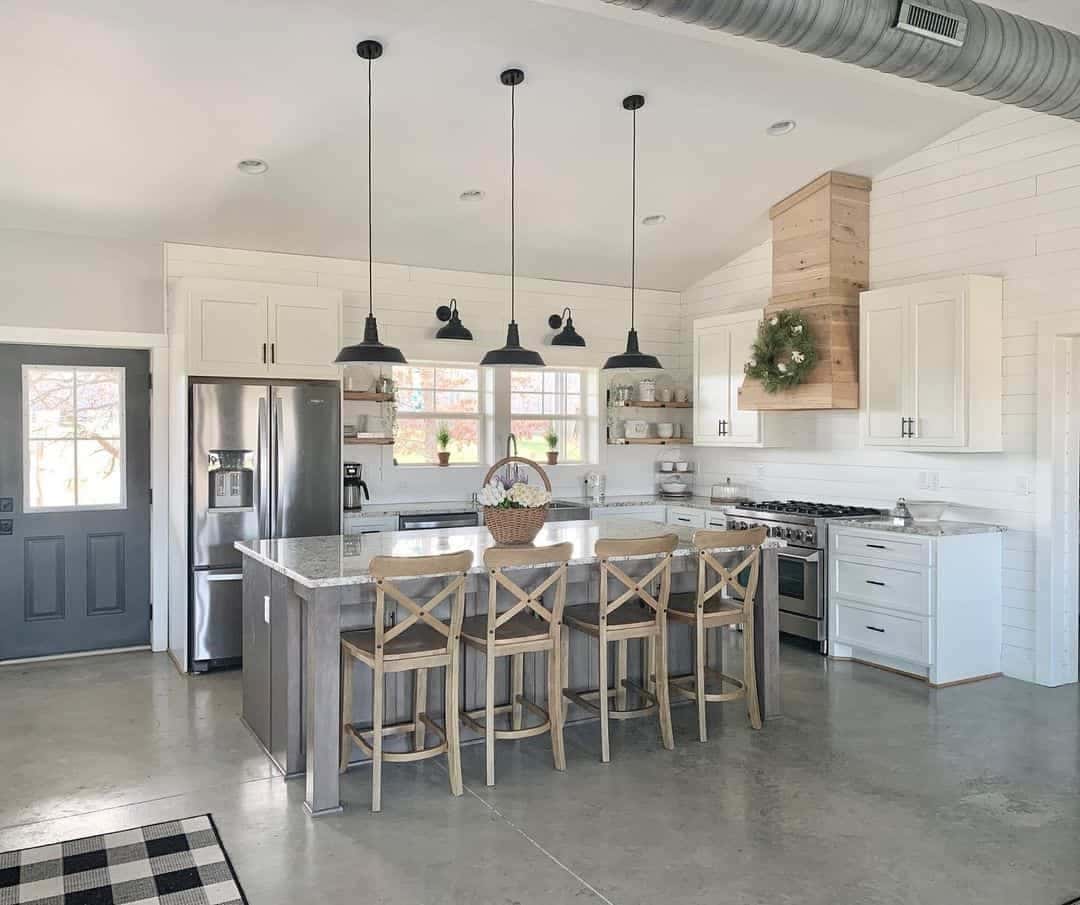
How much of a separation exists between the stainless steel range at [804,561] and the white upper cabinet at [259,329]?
3271mm

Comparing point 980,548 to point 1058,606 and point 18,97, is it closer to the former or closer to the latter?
point 1058,606

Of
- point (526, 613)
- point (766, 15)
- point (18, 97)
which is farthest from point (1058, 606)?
point (18, 97)

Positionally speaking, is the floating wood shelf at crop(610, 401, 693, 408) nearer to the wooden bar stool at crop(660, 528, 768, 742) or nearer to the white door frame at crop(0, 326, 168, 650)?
the wooden bar stool at crop(660, 528, 768, 742)

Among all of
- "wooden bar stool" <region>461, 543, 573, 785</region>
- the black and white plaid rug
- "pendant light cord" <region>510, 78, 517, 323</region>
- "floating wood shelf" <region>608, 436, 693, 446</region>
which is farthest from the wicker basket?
"floating wood shelf" <region>608, 436, 693, 446</region>

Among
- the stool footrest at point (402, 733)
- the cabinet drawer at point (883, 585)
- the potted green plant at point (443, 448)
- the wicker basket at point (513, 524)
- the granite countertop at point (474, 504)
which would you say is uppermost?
the potted green plant at point (443, 448)

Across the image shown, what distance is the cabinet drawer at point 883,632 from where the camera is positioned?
5375 mm

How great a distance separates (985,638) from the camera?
552 centimetres

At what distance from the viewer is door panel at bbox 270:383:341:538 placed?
19.4ft

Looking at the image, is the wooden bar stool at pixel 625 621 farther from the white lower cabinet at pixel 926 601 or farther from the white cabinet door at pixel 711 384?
the white cabinet door at pixel 711 384

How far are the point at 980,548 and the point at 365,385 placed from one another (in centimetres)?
441

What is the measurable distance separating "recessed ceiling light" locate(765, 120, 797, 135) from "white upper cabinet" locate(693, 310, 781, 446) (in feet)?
5.26

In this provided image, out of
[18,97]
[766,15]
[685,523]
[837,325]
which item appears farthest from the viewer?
[685,523]

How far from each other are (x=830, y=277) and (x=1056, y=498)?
2054mm

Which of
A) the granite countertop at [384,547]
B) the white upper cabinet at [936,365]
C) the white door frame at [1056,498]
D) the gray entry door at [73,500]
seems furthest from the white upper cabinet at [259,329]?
the white door frame at [1056,498]
